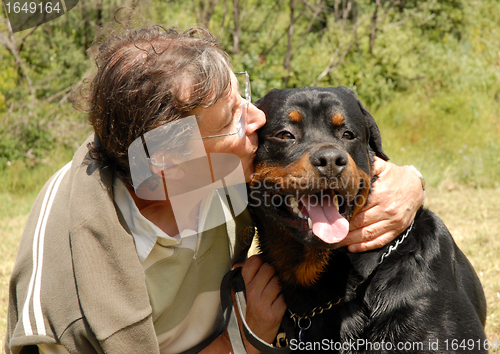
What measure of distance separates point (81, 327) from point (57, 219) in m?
0.43

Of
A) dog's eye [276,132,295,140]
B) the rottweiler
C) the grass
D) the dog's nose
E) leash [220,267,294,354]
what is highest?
the dog's nose

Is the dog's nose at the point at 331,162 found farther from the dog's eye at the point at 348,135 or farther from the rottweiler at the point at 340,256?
the dog's eye at the point at 348,135

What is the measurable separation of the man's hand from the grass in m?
1.12

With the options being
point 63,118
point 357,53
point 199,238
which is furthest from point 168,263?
point 357,53

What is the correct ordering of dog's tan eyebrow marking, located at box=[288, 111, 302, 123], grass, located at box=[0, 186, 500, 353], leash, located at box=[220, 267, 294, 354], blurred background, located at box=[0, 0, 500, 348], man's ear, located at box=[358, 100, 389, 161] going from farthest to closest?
1. blurred background, located at box=[0, 0, 500, 348]
2. grass, located at box=[0, 186, 500, 353]
3. man's ear, located at box=[358, 100, 389, 161]
4. dog's tan eyebrow marking, located at box=[288, 111, 302, 123]
5. leash, located at box=[220, 267, 294, 354]

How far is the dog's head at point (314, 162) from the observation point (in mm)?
1896

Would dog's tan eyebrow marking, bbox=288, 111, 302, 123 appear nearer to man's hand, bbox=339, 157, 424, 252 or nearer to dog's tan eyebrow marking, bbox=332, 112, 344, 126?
dog's tan eyebrow marking, bbox=332, 112, 344, 126

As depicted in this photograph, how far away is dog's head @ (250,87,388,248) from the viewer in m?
1.90

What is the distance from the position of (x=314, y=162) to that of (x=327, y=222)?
25cm

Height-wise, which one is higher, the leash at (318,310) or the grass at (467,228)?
the leash at (318,310)

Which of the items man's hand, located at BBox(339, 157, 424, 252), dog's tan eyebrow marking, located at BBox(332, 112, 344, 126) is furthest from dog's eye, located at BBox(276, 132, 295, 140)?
man's hand, located at BBox(339, 157, 424, 252)

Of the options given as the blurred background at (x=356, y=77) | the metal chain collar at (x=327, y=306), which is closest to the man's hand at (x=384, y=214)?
the metal chain collar at (x=327, y=306)

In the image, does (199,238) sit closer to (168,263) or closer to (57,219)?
(168,263)

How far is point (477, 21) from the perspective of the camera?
896 cm
